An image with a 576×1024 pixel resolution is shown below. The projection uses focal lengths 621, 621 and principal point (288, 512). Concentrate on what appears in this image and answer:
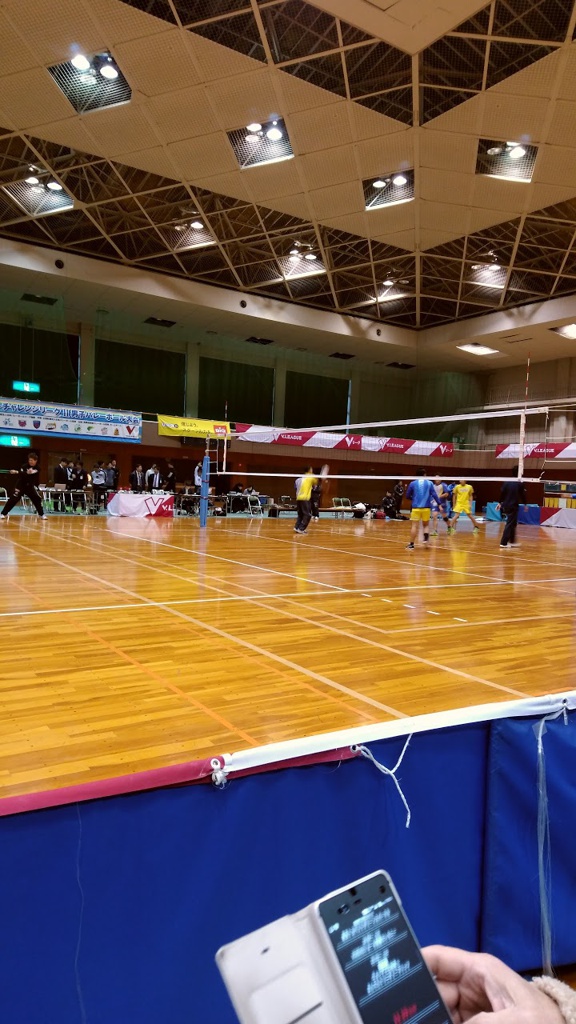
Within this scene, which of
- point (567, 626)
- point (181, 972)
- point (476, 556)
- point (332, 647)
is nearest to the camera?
point (181, 972)

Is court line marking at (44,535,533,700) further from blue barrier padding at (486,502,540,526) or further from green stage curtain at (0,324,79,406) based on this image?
green stage curtain at (0,324,79,406)

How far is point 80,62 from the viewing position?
12531mm

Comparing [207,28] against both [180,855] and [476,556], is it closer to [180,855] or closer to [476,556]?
[476,556]

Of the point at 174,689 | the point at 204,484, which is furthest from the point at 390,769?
the point at 204,484

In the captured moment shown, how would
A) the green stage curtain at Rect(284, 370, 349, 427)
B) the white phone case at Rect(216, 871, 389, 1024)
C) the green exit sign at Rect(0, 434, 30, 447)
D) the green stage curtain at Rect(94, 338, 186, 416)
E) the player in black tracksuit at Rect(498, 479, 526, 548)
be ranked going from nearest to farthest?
the white phone case at Rect(216, 871, 389, 1024)
the player in black tracksuit at Rect(498, 479, 526, 548)
the green exit sign at Rect(0, 434, 30, 447)
the green stage curtain at Rect(94, 338, 186, 416)
the green stage curtain at Rect(284, 370, 349, 427)

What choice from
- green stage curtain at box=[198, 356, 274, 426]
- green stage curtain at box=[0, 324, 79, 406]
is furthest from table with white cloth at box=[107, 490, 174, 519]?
green stage curtain at box=[198, 356, 274, 426]

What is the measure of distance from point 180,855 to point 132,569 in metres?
6.46

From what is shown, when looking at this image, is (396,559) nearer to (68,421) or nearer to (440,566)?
(440,566)

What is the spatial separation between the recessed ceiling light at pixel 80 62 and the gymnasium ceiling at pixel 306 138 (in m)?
0.27

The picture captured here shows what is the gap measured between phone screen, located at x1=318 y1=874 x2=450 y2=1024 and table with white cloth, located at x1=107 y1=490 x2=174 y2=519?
1679 centimetres

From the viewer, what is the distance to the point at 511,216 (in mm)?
17938

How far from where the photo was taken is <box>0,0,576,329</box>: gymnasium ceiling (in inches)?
452

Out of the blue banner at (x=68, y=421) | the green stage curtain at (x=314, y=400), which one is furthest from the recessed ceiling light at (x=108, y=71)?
the green stage curtain at (x=314, y=400)

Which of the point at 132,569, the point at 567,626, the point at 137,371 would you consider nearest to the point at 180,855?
the point at 567,626
